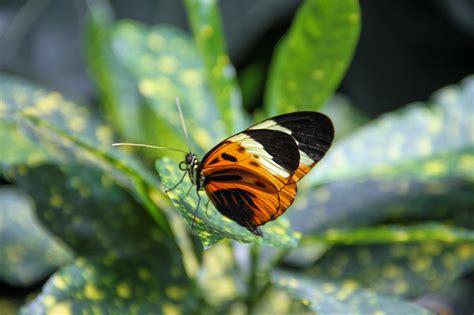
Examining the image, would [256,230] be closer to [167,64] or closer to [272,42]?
[167,64]

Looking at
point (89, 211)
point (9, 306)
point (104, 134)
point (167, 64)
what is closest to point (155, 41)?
point (167, 64)

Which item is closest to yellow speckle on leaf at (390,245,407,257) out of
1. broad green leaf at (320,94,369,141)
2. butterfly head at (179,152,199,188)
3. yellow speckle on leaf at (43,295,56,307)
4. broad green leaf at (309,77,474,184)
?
broad green leaf at (309,77,474,184)

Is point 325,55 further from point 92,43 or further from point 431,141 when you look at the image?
point 92,43

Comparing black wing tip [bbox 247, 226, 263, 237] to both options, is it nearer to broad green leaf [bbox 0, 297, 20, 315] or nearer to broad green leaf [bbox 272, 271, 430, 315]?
broad green leaf [bbox 272, 271, 430, 315]

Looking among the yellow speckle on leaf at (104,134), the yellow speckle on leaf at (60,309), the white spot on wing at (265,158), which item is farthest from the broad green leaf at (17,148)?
the white spot on wing at (265,158)

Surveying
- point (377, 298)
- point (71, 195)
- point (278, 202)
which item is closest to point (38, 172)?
point (71, 195)

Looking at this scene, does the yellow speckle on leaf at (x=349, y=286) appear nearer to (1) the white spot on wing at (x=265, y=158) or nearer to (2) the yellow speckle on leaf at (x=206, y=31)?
(1) the white spot on wing at (x=265, y=158)
